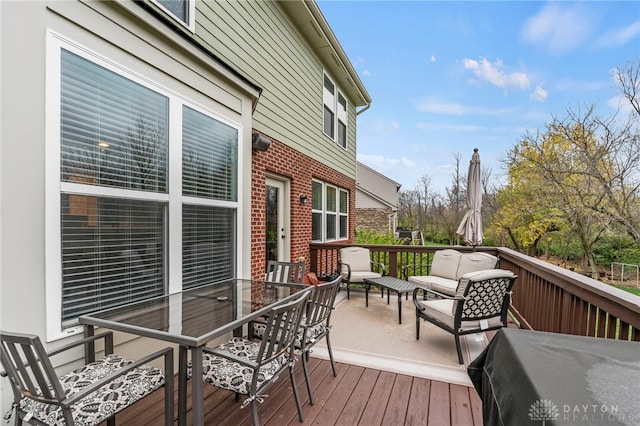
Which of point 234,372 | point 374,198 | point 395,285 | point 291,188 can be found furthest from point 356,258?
point 374,198

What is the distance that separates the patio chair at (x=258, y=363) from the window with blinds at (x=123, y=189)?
98 centimetres

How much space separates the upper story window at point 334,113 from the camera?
7566 millimetres

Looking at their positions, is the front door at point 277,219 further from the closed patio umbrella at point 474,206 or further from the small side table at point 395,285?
the closed patio umbrella at point 474,206

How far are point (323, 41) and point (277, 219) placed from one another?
4.02 metres

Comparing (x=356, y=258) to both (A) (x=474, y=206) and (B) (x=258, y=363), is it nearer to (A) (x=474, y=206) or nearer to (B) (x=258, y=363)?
(A) (x=474, y=206)

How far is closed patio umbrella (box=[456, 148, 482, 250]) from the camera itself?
5305 millimetres

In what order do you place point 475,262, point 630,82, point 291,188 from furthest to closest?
point 630,82 < point 291,188 < point 475,262

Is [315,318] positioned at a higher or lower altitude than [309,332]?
higher

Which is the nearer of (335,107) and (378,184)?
(335,107)

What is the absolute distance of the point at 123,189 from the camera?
238 cm

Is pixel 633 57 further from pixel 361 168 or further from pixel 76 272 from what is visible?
pixel 76 272

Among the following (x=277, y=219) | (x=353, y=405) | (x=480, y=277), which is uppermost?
(x=277, y=219)

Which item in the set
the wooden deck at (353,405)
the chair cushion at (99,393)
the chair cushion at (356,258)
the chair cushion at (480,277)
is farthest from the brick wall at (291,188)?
the chair cushion at (480,277)

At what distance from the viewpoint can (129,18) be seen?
7.70ft
